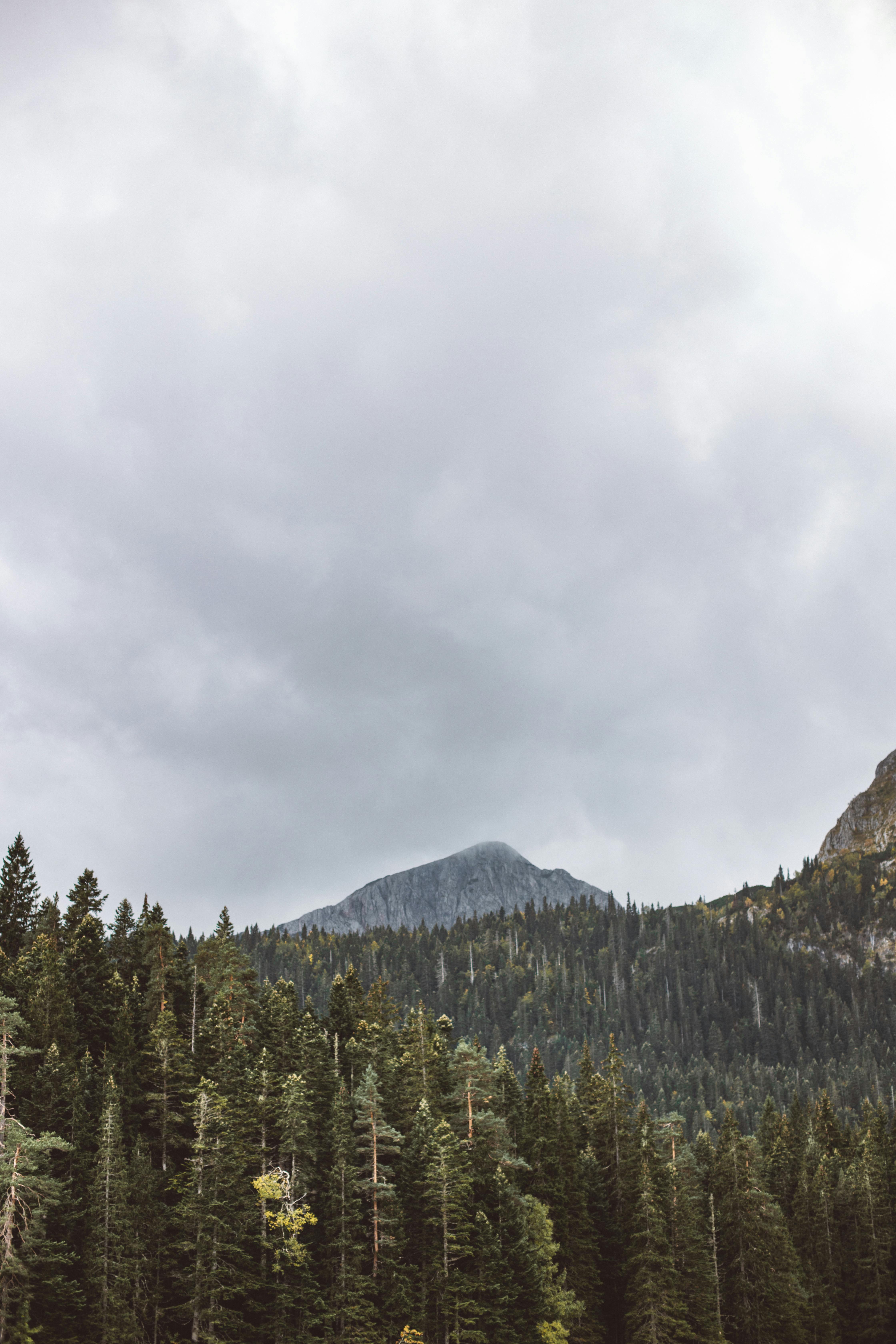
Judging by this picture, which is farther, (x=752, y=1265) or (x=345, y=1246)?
(x=752, y=1265)

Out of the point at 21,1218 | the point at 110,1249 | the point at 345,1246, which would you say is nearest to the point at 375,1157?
the point at 345,1246

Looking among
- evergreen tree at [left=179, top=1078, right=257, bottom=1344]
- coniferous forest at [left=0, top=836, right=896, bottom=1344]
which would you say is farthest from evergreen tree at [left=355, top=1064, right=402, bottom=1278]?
evergreen tree at [left=179, top=1078, right=257, bottom=1344]

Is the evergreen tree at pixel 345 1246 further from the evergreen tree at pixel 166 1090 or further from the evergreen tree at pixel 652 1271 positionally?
the evergreen tree at pixel 652 1271

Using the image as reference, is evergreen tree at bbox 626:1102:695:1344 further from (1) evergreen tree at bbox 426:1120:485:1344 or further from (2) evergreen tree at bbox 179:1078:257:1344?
(2) evergreen tree at bbox 179:1078:257:1344

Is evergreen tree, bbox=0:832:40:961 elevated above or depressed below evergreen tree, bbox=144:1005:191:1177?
above

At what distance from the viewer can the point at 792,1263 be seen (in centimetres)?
9094

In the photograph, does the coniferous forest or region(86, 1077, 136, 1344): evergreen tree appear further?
the coniferous forest

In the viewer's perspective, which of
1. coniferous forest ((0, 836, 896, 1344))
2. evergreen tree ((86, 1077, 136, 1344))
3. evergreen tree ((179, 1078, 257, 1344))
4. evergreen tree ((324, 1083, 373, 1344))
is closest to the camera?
evergreen tree ((86, 1077, 136, 1344))

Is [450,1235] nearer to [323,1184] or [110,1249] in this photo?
[323,1184]

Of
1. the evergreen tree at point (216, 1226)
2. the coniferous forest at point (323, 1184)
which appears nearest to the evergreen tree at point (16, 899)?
the coniferous forest at point (323, 1184)

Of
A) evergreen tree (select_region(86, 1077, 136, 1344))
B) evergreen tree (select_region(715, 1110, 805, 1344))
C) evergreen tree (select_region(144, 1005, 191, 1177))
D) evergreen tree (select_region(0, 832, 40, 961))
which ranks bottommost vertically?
evergreen tree (select_region(715, 1110, 805, 1344))

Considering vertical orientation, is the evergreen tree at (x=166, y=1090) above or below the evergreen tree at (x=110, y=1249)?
above

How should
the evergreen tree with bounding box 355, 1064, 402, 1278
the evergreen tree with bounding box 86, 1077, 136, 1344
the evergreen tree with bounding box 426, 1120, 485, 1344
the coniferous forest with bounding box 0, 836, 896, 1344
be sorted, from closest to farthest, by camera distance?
the evergreen tree with bounding box 86, 1077, 136, 1344, the coniferous forest with bounding box 0, 836, 896, 1344, the evergreen tree with bounding box 355, 1064, 402, 1278, the evergreen tree with bounding box 426, 1120, 485, 1344

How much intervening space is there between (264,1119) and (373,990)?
38345 mm
